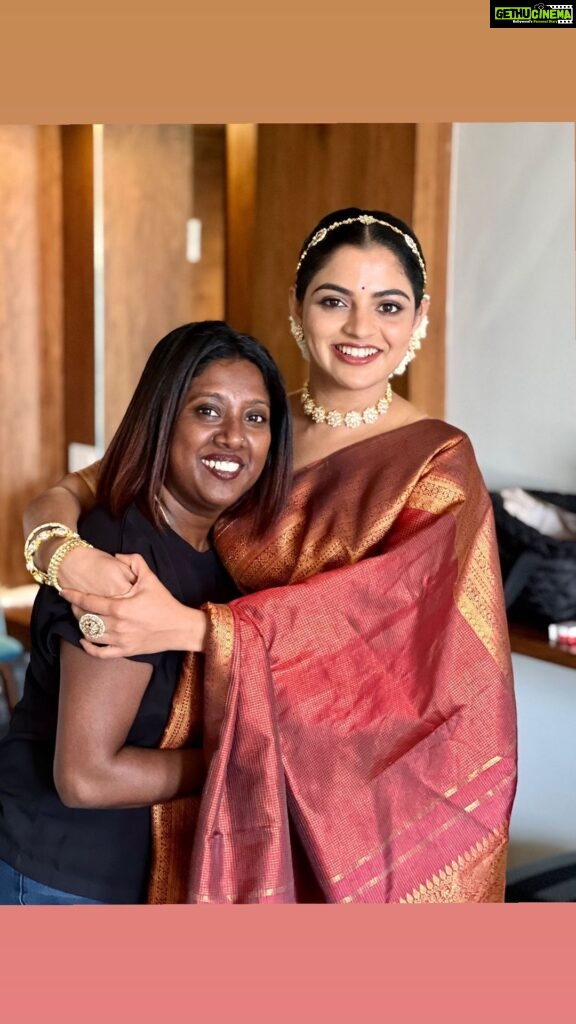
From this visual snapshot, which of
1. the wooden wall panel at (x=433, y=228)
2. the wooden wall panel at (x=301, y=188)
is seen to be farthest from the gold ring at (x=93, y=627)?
the wooden wall panel at (x=301, y=188)

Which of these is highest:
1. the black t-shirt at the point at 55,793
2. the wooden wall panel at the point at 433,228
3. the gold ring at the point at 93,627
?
the wooden wall panel at the point at 433,228

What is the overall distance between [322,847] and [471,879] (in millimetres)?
238

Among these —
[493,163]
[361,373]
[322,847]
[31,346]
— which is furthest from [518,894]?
[31,346]

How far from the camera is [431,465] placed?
4.91 ft

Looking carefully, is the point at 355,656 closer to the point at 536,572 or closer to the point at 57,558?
the point at 57,558

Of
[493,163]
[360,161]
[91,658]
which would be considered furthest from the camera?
[360,161]

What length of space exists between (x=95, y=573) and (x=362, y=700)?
1.17 feet

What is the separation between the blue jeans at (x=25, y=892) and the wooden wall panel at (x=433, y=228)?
1750mm

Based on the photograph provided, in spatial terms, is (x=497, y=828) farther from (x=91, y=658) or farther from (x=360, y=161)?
(x=360, y=161)

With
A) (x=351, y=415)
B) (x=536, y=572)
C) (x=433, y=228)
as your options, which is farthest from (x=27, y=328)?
(x=351, y=415)

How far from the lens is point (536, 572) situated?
2.39 m

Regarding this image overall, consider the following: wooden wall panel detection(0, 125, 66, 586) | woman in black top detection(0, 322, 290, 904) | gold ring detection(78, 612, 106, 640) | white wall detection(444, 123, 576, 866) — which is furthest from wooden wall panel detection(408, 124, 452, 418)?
wooden wall panel detection(0, 125, 66, 586)

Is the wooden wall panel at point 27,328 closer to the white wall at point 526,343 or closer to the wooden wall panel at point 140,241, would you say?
the wooden wall panel at point 140,241

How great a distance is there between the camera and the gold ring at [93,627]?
1229 millimetres
